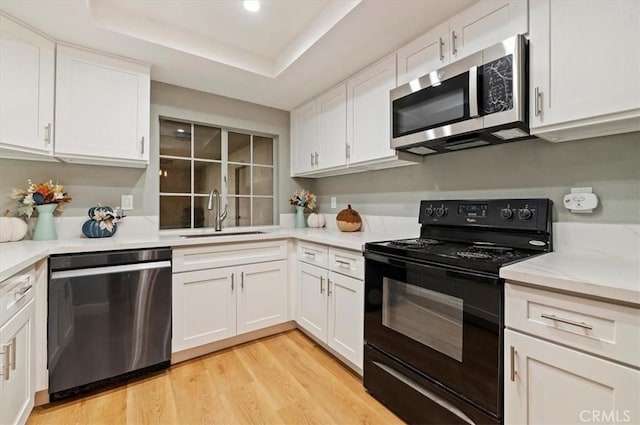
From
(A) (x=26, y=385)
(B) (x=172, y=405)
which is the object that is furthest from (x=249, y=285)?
(A) (x=26, y=385)

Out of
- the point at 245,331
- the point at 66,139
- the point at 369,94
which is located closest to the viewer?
the point at 66,139

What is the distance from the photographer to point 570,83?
1.24m

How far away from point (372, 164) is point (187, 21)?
1.64m

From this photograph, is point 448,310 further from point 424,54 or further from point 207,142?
point 207,142

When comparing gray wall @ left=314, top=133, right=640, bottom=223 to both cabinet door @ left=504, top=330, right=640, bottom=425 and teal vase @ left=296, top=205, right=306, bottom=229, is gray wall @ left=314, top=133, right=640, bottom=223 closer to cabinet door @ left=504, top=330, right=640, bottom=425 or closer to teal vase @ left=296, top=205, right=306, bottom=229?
cabinet door @ left=504, top=330, right=640, bottom=425

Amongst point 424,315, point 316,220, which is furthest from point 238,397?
point 316,220

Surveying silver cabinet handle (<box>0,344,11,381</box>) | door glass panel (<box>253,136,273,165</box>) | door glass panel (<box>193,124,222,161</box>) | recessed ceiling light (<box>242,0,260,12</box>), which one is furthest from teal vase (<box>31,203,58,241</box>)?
recessed ceiling light (<box>242,0,260,12</box>)

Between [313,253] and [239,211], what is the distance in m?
1.19

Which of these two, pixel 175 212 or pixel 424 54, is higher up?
pixel 424 54

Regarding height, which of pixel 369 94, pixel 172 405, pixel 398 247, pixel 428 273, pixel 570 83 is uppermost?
pixel 369 94

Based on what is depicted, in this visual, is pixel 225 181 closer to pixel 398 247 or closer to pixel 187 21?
pixel 187 21

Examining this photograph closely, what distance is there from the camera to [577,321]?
3.19 feet

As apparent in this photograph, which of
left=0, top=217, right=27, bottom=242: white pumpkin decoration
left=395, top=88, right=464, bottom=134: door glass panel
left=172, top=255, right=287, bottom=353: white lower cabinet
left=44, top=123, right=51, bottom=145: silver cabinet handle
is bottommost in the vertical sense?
left=172, top=255, right=287, bottom=353: white lower cabinet

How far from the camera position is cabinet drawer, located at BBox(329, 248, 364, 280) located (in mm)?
1873
